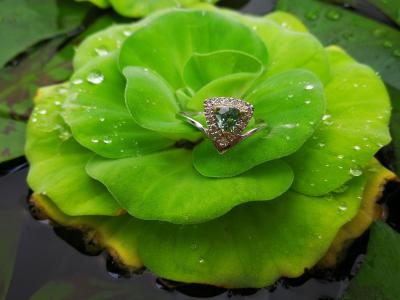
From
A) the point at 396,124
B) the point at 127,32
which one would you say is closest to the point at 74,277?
the point at 127,32

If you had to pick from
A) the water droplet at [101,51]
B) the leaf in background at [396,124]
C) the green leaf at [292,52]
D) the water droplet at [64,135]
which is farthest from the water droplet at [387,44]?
the water droplet at [64,135]

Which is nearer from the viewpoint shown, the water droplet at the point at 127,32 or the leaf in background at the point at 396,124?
the leaf in background at the point at 396,124

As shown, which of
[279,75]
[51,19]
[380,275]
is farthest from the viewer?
[51,19]

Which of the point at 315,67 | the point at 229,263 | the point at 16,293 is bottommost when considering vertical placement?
the point at 16,293

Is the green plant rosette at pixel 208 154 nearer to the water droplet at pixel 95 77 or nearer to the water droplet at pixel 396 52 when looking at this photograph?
the water droplet at pixel 95 77

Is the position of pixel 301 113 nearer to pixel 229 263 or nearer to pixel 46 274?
pixel 229 263

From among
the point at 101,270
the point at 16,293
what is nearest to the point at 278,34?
the point at 101,270

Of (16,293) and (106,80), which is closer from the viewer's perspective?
(16,293)

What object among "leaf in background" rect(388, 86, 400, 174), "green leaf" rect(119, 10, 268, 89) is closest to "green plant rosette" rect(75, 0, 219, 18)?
"green leaf" rect(119, 10, 268, 89)
